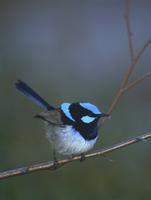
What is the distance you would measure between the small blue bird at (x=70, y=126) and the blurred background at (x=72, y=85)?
1328 millimetres

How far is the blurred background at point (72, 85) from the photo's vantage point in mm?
5418

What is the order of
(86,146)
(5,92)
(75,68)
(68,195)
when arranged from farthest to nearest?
(75,68)
(5,92)
(68,195)
(86,146)

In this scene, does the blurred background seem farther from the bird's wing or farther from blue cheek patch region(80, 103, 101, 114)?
blue cheek patch region(80, 103, 101, 114)

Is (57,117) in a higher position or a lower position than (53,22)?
lower

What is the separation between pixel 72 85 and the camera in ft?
23.6

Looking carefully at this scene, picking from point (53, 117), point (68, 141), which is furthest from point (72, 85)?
point (68, 141)

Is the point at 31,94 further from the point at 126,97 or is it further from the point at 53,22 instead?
the point at 53,22

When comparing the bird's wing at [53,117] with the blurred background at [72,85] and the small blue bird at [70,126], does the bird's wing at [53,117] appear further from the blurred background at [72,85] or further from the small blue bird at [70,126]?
the blurred background at [72,85]

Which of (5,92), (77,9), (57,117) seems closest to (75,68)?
(77,9)

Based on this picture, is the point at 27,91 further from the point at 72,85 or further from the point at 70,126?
the point at 72,85

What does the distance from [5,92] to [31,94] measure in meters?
2.53

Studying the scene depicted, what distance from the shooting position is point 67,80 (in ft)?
23.9

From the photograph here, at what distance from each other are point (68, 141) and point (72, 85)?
11.2ft

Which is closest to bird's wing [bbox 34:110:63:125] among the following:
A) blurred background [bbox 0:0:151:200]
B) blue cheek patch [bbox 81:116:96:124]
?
blue cheek patch [bbox 81:116:96:124]
